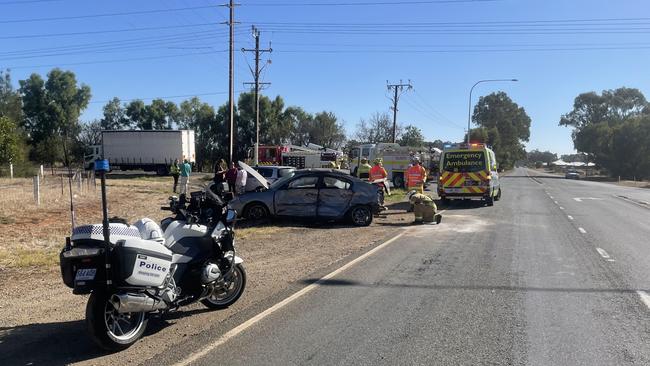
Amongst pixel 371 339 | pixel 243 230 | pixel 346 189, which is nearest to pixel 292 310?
pixel 371 339

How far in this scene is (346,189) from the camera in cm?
1501

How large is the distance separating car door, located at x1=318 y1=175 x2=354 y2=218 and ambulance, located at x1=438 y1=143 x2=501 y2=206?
27.8 feet

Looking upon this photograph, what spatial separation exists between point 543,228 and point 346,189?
5497mm

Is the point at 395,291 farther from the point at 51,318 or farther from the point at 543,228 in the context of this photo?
the point at 543,228

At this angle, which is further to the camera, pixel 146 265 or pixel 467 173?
pixel 467 173

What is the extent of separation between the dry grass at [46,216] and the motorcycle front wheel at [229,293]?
13.7 ft

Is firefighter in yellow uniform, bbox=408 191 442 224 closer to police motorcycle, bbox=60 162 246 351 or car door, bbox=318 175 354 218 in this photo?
car door, bbox=318 175 354 218

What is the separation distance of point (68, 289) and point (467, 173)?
17538 mm

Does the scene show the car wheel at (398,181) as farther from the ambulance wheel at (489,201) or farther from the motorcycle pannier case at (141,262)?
the motorcycle pannier case at (141,262)

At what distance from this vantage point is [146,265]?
5242 mm

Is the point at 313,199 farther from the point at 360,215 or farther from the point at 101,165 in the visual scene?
the point at 101,165

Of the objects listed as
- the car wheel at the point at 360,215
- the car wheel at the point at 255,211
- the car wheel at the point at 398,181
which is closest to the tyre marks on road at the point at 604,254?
the car wheel at the point at 360,215

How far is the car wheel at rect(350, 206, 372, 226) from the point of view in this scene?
15125 mm

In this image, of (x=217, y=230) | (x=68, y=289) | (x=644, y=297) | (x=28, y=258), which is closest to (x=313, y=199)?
(x=28, y=258)
